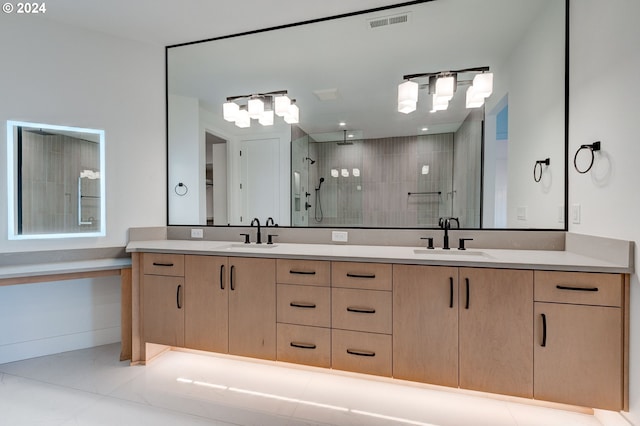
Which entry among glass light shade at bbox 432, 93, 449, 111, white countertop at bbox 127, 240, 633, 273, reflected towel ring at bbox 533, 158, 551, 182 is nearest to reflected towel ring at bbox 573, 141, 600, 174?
reflected towel ring at bbox 533, 158, 551, 182

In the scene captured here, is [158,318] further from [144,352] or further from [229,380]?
[229,380]

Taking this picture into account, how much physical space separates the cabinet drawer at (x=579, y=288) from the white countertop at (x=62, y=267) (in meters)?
2.78

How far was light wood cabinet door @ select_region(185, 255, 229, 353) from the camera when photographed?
2.02 meters

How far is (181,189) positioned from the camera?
2.76m

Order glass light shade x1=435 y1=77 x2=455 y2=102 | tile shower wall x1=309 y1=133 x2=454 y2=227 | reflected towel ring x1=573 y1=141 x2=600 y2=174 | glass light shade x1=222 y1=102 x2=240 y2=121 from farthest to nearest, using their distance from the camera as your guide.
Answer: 1. glass light shade x1=222 y1=102 x2=240 y2=121
2. tile shower wall x1=309 y1=133 x2=454 y2=227
3. glass light shade x1=435 y1=77 x2=455 y2=102
4. reflected towel ring x1=573 y1=141 x2=600 y2=174

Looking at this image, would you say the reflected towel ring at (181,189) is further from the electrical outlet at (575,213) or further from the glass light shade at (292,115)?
the electrical outlet at (575,213)

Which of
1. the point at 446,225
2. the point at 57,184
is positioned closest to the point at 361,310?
the point at 446,225

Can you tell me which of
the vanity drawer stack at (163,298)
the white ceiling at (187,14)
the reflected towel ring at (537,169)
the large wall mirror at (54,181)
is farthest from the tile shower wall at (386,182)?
the large wall mirror at (54,181)

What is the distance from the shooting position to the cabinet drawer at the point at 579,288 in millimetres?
1384

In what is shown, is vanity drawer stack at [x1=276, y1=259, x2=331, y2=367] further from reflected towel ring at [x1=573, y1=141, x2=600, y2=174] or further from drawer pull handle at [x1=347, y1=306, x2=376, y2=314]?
reflected towel ring at [x1=573, y1=141, x2=600, y2=174]

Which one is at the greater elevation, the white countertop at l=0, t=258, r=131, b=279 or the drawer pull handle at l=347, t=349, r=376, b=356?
the white countertop at l=0, t=258, r=131, b=279

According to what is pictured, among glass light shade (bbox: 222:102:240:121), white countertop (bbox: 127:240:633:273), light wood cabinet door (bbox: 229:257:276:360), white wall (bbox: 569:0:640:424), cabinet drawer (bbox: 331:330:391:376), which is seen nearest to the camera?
white wall (bbox: 569:0:640:424)

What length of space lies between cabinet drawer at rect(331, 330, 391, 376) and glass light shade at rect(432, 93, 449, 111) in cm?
172

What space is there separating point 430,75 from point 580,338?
6.29 feet
